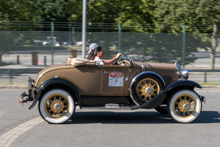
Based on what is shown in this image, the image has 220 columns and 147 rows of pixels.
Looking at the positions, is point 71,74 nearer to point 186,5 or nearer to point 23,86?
point 23,86

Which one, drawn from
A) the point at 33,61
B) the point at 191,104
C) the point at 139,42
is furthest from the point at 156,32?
the point at 191,104

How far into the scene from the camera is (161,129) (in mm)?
6859

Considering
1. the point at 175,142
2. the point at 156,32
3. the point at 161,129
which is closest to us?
the point at 175,142

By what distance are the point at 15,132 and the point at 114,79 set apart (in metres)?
2.23

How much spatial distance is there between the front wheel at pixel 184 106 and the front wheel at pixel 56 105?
208 cm

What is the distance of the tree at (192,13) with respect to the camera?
1636 centimetres

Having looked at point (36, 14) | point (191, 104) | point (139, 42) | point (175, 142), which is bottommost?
point (175, 142)

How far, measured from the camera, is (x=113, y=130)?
6.71 meters

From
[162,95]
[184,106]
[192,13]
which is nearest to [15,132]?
[162,95]

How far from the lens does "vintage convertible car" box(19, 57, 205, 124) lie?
7.10 meters

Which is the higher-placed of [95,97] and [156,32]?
[156,32]

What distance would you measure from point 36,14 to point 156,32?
6.49 metres

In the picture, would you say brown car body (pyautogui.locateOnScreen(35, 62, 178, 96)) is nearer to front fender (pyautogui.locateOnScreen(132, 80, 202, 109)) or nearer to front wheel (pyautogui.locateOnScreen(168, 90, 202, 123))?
front fender (pyautogui.locateOnScreen(132, 80, 202, 109))

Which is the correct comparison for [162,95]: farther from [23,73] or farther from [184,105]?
[23,73]
